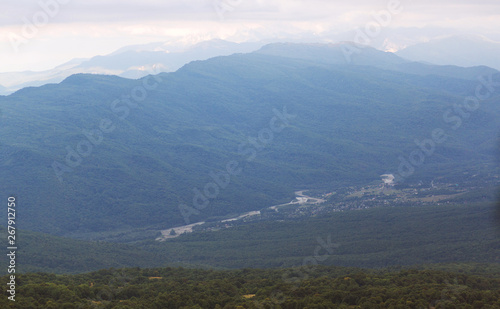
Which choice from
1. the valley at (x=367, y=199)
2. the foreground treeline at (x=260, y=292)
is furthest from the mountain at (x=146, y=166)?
the foreground treeline at (x=260, y=292)

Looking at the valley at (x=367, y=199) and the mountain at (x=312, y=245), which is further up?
the valley at (x=367, y=199)

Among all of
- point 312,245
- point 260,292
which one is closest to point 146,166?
point 312,245

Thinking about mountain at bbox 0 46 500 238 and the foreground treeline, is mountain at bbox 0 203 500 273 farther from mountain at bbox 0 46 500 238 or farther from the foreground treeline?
mountain at bbox 0 46 500 238

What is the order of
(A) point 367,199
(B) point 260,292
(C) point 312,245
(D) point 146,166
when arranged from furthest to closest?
1. (D) point 146,166
2. (A) point 367,199
3. (C) point 312,245
4. (B) point 260,292

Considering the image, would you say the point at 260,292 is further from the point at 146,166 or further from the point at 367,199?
the point at 146,166

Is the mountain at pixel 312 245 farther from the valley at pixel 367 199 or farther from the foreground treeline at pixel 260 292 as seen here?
the foreground treeline at pixel 260 292

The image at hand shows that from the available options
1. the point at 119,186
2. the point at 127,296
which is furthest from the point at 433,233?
the point at 119,186

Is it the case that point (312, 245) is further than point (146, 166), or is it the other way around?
point (146, 166)

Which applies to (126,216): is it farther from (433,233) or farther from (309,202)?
(433,233)
